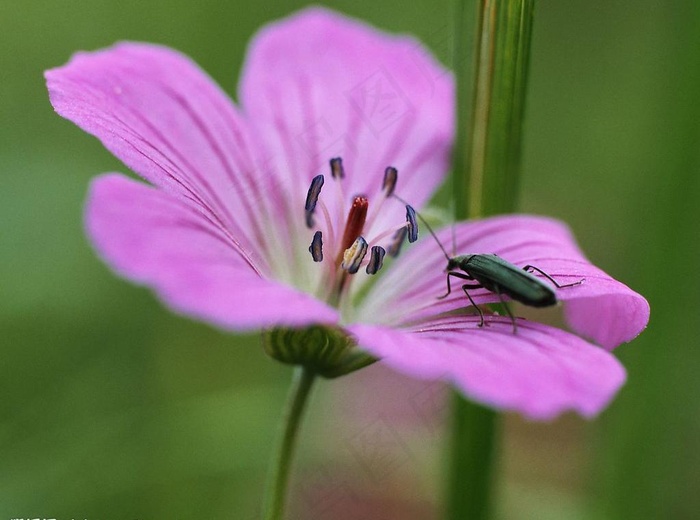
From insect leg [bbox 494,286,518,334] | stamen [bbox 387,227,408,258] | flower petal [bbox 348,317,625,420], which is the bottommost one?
stamen [bbox 387,227,408,258]

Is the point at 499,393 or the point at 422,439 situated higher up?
the point at 499,393

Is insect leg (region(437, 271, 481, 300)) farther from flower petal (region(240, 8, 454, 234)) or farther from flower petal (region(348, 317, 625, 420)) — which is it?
flower petal (region(240, 8, 454, 234))

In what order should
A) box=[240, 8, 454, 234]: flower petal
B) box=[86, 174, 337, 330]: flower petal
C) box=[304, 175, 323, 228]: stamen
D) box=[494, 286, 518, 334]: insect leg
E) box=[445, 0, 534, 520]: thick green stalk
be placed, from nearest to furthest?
box=[86, 174, 337, 330]: flower petal < box=[494, 286, 518, 334]: insect leg < box=[445, 0, 534, 520]: thick green stalk < box=[304, 175, 323, 228]: stamen < box=[240, 8, 454, 234]: flower petal

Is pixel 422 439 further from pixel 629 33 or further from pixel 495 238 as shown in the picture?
pixel 629 33

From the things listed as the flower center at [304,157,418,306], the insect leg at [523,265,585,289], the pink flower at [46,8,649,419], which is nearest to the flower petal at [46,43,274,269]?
the pink flower at [46,8,649,419]

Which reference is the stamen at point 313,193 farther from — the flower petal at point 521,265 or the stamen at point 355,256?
the flower petal at point 521,265

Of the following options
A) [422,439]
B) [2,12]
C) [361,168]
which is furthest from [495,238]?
[2,12]

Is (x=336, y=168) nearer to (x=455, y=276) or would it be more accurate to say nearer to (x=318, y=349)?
(x=455, y=276)
